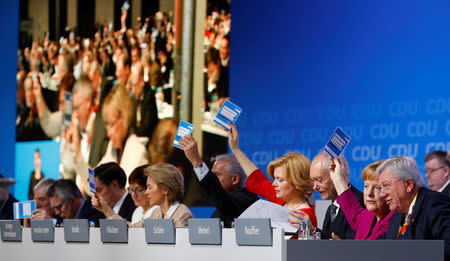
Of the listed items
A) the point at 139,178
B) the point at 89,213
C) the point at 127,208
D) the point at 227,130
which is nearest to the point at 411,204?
the point at 227,130

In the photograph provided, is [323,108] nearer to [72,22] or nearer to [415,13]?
[415,13]

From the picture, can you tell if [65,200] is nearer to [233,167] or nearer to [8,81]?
[233,167]

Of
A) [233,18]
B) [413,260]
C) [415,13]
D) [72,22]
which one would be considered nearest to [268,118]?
[233,18]

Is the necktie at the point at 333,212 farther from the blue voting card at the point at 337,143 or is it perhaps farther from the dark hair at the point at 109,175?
the dark hair at the point at 109,175

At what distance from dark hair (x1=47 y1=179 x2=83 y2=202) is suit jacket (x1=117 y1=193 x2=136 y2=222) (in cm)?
45

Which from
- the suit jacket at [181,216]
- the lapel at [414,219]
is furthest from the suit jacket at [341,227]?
the suit jacket at [181,216]

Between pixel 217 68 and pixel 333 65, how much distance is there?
1664 mm

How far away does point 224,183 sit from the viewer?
17.0 feet

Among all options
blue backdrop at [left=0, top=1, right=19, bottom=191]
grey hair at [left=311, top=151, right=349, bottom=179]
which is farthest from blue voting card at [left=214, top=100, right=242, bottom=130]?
blue backdrop at [left=0, top=1, right=19, bottom=191]

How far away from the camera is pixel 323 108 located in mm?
7254

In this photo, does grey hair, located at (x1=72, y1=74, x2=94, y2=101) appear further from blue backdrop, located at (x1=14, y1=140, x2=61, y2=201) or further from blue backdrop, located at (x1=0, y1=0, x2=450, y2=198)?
blue backdrop, located at (x1=0, y1=0, x2=450, y2=198)

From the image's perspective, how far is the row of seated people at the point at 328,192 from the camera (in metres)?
3.27

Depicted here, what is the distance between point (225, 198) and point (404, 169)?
1388 millimetres

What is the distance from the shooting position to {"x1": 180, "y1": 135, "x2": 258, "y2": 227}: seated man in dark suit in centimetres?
425
